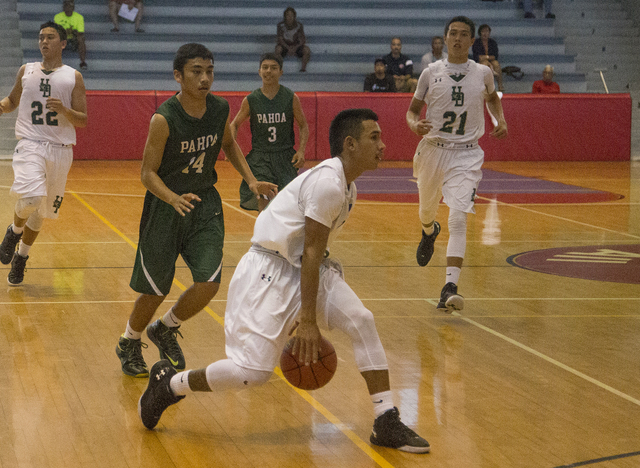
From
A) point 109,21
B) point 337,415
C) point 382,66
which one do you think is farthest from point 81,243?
point 109,21

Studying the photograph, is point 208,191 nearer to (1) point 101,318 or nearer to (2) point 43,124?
(1) point 101,318

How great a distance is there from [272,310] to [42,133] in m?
3.98

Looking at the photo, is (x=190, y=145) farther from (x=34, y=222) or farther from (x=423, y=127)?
(x=34, y=222)

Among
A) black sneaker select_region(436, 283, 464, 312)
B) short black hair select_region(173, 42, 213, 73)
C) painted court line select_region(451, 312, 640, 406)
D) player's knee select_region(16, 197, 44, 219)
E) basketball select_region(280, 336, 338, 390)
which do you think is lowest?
painted court line select_region(451, 312, 640, 406)

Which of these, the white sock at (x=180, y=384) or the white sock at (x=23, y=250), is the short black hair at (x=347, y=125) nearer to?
the white sock at (x=180, y=384)

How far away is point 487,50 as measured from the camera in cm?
2023

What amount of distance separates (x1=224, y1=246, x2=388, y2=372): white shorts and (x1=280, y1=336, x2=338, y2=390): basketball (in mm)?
50

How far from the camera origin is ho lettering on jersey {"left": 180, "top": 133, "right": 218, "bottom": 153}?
478 centimetres

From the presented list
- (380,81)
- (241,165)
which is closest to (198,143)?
(241,165)

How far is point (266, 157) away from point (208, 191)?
3249 millimetres

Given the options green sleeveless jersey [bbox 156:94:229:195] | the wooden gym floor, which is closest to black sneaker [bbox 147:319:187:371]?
the wooden gym floor

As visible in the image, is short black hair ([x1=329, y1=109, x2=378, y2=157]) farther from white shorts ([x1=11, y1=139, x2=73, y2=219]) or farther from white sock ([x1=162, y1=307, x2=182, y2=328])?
white shorts ([x1=11, y1=139, x2=73, y2=219])

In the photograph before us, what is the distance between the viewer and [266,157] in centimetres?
824

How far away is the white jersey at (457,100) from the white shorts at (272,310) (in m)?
3.37
